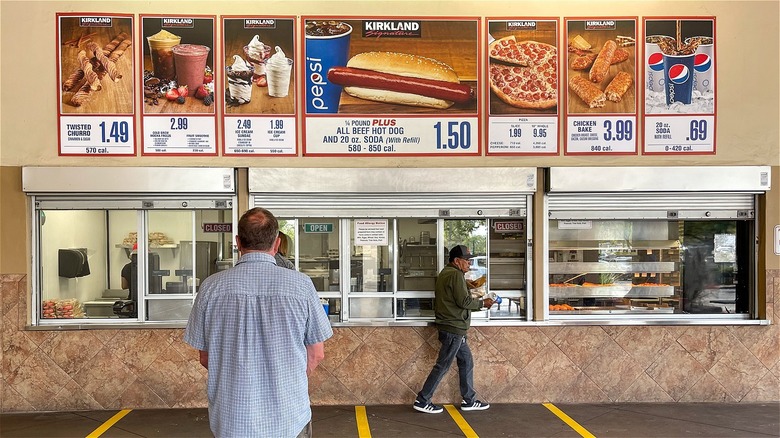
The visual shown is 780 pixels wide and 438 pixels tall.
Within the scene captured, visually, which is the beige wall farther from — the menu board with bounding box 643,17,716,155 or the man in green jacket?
the man in green jacket

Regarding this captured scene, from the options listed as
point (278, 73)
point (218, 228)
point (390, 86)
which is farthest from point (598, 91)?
point (218, 228)

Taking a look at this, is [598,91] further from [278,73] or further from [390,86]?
[278,73]

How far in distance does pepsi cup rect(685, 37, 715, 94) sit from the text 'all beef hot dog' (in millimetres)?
2650

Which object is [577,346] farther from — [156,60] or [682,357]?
[156,60]

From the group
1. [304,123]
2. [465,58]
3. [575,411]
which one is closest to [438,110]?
[465,58]

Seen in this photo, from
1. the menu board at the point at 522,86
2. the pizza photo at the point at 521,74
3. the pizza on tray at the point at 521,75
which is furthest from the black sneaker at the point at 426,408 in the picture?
the pizza on tray at the point at 521,75

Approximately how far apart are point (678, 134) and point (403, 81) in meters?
3.28

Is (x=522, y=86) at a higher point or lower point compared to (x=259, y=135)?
higher

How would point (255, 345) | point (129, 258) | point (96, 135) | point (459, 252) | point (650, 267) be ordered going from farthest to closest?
point (650, 267), point (129, 258), point (96, 135), point (459, 252), point (255, 345)

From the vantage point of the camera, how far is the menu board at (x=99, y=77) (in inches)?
280

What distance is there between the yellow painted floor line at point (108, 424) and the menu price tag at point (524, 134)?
5.06 metres

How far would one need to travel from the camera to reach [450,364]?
6.90m
